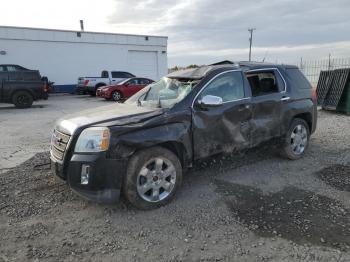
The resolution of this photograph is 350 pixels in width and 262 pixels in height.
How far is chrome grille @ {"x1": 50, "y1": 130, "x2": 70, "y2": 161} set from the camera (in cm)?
420

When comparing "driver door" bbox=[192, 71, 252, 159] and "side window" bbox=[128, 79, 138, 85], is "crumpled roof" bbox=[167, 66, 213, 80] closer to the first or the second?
"driver door" bbox=[192, 71, 252, 159]

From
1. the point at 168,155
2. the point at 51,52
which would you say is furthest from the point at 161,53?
the point at 168,155

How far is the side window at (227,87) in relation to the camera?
4898 millimetres

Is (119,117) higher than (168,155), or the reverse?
(119,117)

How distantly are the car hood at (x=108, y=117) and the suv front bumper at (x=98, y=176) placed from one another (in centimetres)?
41

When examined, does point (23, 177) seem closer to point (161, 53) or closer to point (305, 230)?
point (305, 230)

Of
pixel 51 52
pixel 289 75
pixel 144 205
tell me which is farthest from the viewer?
pixel 51 52

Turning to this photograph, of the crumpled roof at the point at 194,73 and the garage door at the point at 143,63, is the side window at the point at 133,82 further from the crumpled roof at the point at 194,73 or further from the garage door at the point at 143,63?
the crumpled roof at the point at 194,73

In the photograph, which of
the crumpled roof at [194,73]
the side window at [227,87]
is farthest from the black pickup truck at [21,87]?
the side window at [227,87]

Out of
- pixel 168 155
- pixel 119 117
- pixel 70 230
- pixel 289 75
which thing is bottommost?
pixel 70 230

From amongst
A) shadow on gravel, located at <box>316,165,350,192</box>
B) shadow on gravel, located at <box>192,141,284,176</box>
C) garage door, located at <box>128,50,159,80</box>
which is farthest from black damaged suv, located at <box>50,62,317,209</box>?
garage door, located at <box>128,50,159,80</box>

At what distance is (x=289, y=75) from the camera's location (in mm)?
6098

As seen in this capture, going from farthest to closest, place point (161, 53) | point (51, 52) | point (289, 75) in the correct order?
point (161, 53)
point (51, 52)
point (289, 75)

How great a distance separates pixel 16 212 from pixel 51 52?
924 inches
